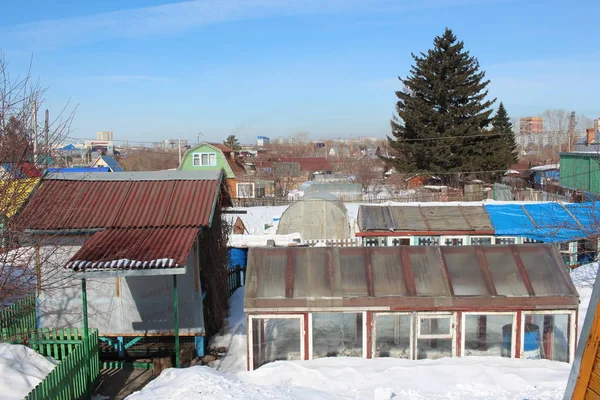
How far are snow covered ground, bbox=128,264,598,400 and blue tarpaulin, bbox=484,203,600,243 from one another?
9.88 m

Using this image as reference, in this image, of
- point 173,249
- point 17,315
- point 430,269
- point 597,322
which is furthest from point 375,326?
point 17,315

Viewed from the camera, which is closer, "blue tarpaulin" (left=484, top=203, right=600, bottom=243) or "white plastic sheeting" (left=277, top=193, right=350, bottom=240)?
"blue tarpaulin" (left=484, top=203, right=600, bottom=243)

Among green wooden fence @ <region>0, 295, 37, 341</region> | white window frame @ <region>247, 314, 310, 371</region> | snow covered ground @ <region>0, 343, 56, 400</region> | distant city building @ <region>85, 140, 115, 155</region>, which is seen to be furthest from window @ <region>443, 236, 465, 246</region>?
distant city building @ <region>85, 140, 115, 155</region>

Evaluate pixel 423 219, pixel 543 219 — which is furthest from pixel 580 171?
pixel 423 219

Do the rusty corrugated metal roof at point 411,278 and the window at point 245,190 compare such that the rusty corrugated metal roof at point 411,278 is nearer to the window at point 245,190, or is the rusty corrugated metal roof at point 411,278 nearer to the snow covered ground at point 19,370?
the snow covered ground at point 19,370

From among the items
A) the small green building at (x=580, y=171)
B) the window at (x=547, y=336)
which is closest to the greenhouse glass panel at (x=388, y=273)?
the window at (x=547, y=336)

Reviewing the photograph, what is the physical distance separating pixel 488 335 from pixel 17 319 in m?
11.0

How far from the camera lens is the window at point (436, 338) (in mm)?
9938

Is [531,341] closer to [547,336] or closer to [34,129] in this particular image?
[547,336]

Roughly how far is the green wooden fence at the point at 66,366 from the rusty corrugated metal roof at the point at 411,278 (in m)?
3.23

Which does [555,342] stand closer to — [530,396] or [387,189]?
[530,396]

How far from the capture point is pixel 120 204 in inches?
474

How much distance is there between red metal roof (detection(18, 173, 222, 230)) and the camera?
1132 centimetres

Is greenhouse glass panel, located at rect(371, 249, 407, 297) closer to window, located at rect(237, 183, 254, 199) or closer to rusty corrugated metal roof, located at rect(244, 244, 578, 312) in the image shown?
rusty corrugated metal roof, located at rect(244, 244, 578, 312)
